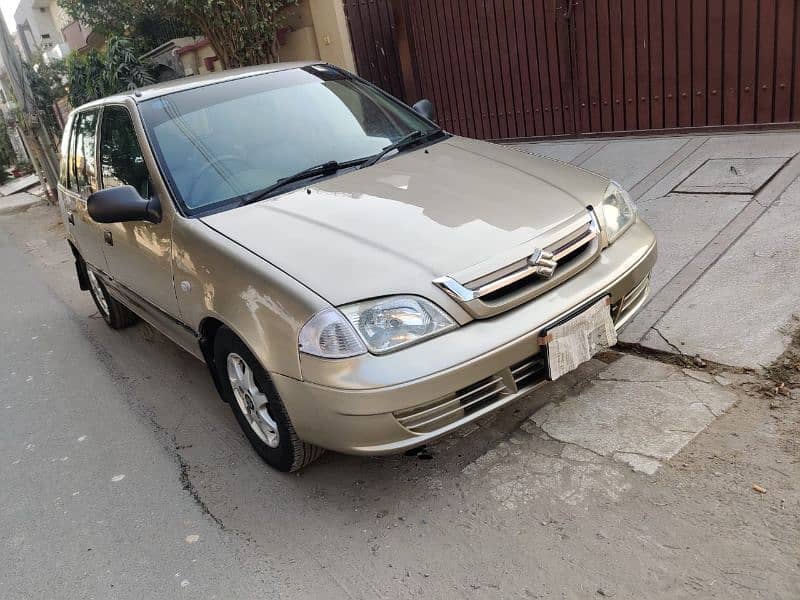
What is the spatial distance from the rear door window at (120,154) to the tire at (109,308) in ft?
4.51

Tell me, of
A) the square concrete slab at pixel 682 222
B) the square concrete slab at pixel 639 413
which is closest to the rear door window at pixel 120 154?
the square concrete slab at pixel 639 413

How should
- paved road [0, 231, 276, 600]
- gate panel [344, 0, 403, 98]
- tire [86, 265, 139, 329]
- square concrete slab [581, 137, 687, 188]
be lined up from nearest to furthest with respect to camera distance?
paved road [0, 231, 276, 600]
tire [86, 265, 139, 329]
square concrete slab [581, 137, 687, 188]
gate panel [344, 0, 403, 98]

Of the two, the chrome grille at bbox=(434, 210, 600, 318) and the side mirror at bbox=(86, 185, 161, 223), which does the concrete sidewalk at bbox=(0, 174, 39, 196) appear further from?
the chrome grille at bbox=(434, 210, 600, 318)

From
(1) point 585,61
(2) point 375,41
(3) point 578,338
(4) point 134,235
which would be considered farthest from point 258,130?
(2) point 375,41

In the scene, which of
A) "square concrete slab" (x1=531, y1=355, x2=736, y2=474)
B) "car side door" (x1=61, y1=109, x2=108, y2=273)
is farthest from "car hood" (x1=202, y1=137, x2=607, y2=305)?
"car side door" (x1=61, y1=109, x2=108, y2=273)

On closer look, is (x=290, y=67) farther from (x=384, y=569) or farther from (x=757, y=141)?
(x=757, y=141)

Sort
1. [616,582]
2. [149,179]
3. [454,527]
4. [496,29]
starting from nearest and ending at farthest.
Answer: [616,582] < [454,527] < [149,179] < [496,29]

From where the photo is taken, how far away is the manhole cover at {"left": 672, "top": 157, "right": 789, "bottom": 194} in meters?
4.98

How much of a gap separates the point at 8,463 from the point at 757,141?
5702 millimetres

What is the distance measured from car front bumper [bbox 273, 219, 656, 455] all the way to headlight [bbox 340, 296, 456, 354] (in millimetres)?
44

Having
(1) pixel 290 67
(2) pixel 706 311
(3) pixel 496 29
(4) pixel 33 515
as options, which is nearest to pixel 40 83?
(3) pixel 496 29

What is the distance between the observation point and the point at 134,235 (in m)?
3.92

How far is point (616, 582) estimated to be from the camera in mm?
2309

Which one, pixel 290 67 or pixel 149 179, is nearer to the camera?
pixel 149 179
